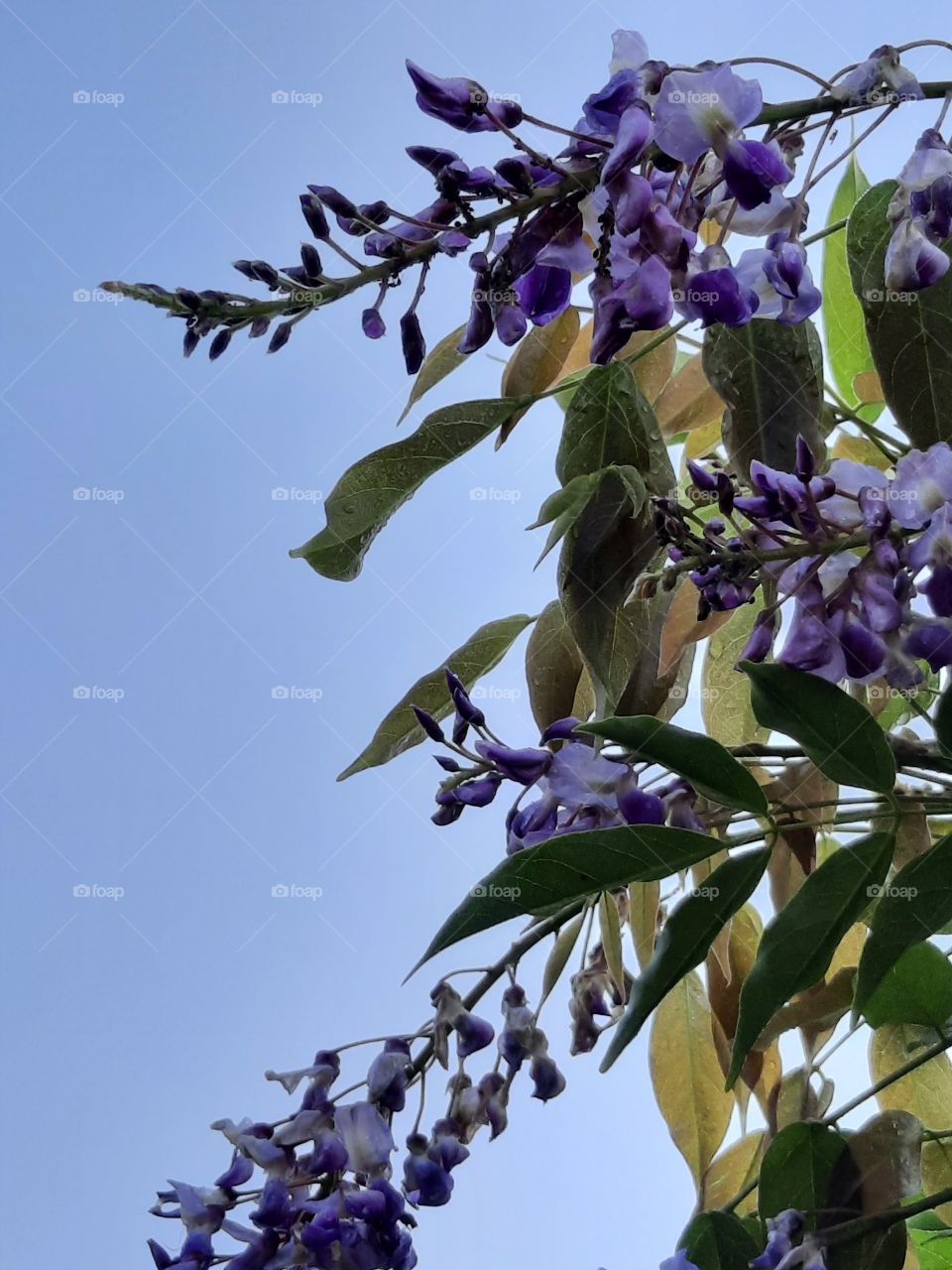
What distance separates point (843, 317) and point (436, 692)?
20cm

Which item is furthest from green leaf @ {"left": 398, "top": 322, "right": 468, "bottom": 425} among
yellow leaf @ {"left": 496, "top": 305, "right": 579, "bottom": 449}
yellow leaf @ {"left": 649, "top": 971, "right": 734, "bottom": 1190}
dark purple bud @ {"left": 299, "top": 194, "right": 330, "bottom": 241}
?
yellow leaf @ {"left": 649, "top": 971, "right": 734, "bottom": 1190}

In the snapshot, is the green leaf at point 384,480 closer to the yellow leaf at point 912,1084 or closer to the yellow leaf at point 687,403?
the yellow leaf at point 687,403

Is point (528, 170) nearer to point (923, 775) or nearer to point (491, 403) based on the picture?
point (491, 403)

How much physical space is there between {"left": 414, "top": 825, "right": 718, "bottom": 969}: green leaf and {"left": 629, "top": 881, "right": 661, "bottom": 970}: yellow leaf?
0.07m

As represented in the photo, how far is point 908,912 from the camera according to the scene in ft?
0.87

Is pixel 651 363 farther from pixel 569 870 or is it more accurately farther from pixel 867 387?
pixel 569 870

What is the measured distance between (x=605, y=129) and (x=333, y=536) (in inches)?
5.1

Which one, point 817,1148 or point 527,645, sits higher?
point 527,645

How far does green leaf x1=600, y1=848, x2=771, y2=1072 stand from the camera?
0.85 ft

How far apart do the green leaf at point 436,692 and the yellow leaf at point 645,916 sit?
0.07m

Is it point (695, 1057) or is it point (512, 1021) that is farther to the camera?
point (695, 1057)

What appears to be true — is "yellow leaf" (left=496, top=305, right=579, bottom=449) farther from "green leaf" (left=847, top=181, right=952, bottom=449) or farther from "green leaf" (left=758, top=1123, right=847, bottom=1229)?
"green leaf" (left=758, top=1123, right=847, bottom=1229)

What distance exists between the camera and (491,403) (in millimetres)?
344

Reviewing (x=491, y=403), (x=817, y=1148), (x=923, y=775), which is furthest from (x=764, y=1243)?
(x=491, y=403)
